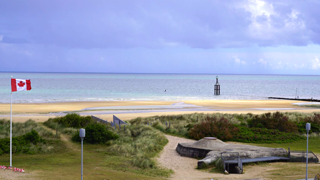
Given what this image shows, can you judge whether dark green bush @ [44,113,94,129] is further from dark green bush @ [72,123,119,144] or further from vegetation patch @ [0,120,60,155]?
dark green bush @ [72,123,119,144]

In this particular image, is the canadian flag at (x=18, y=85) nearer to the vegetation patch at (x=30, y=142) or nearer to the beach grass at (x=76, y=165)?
the beach grass at (x=76, y=165)

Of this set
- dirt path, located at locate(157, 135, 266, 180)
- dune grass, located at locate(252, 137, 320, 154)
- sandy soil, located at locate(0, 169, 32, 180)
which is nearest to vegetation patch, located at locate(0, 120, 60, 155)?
sandy soil, located at locate(0, 169, 32, 180)

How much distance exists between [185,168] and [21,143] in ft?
30.2

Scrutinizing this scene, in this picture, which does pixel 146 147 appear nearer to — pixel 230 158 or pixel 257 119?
pixel 230 158

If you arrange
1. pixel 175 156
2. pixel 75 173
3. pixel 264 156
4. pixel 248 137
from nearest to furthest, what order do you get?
1. pixel 75 173
2. pixel 264 156
3. pixel 175 156
4. pixel 248 137

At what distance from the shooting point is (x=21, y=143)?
1812 centimetres

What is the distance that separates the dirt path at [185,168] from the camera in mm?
13451

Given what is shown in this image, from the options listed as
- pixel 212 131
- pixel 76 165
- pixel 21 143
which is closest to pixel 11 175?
pixel 76 165

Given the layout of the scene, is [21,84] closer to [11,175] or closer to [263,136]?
[11,175]

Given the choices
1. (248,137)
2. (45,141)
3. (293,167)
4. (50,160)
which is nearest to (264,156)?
(293,167)

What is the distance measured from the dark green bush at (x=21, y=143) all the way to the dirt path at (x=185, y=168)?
7080 mm

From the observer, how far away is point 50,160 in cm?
1599

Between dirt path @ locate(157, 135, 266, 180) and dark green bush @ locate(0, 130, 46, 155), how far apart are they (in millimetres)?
7080

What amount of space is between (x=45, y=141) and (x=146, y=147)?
5.90 m
